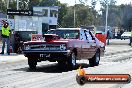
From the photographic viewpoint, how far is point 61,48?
1438cm

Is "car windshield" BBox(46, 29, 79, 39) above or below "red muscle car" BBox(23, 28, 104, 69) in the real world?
above

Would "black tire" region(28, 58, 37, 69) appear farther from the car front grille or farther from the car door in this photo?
the car door

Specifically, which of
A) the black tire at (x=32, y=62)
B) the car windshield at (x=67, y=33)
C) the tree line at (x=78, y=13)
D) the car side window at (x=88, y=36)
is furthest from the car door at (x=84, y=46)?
the tree line at (x=78, y=13)

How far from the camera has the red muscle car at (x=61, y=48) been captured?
47.4ft

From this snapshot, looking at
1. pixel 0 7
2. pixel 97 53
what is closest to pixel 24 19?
pixel 97 53

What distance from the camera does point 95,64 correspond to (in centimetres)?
1797

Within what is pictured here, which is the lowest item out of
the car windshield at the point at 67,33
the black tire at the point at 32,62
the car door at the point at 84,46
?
the black tire at the point at 32,62

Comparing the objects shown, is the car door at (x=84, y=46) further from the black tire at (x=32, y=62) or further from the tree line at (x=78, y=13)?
the tree line at (x=78, y=13)

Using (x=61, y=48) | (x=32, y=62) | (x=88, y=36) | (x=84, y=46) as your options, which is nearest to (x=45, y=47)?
(x=61, y=48)

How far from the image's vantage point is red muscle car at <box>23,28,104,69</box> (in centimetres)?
1445

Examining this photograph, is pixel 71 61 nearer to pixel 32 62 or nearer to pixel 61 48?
pixel 61 48

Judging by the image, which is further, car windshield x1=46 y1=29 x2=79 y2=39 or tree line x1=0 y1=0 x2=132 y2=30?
tree line x1=0 y1=0 x2=132 y2=30

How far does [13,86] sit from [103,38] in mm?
27627

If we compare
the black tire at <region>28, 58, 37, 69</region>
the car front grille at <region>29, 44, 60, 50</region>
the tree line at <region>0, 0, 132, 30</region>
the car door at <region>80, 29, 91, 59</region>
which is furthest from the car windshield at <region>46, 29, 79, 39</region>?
the tree line at <region>0, 0, 132, 30</region>
